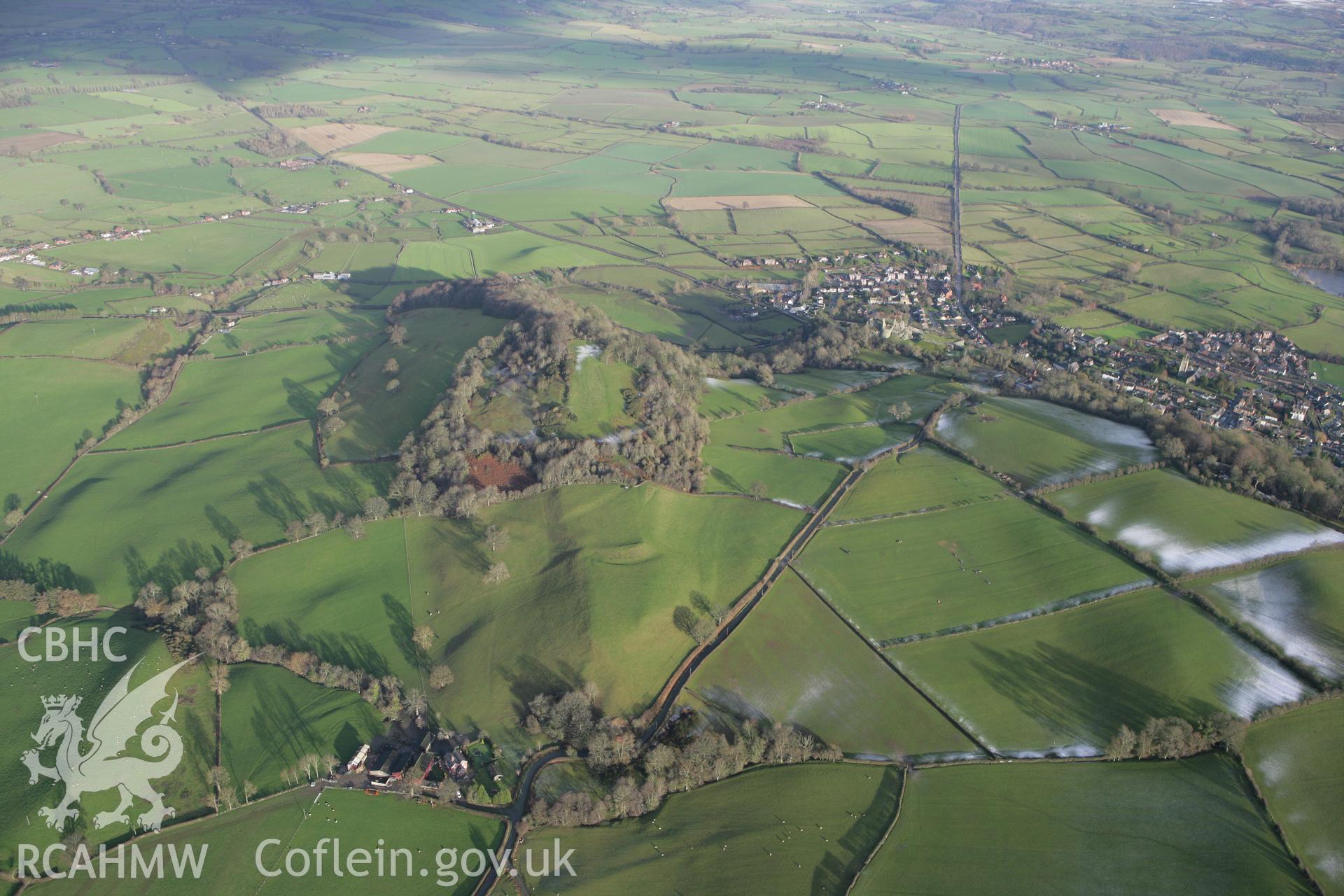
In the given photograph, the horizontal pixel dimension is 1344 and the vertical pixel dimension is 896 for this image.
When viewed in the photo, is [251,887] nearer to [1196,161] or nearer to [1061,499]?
[1061,499]

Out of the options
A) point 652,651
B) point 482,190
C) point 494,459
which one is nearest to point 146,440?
point 494,459

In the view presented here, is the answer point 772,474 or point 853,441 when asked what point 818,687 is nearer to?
point 772,474

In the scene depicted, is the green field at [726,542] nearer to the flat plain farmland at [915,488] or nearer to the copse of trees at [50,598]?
the flat plain farmland at [915,488]

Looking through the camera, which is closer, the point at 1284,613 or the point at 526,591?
the point at 1284,613

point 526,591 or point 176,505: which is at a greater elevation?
point 526,591

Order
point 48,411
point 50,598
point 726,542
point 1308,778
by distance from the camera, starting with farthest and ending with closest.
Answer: point 48,411
point 726,542
point 50,598
point 1308,778

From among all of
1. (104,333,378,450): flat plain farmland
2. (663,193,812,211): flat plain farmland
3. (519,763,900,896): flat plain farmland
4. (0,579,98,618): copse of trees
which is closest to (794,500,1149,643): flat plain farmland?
(519,763,900,896): flat plain farmland

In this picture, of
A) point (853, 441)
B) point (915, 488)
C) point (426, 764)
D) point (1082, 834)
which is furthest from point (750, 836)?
point (853, 441)
